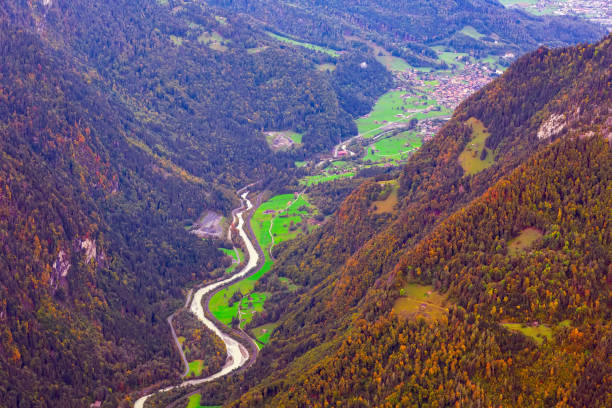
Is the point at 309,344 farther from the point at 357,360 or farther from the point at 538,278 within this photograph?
the point at 538,278

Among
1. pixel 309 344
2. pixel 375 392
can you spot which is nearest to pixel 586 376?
pixel 375 392

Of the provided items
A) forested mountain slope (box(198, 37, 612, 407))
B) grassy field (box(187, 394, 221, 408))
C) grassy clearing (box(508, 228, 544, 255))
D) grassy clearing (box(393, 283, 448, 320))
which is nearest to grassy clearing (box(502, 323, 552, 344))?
forested mountain slope (box(198, 37, 612, 407))

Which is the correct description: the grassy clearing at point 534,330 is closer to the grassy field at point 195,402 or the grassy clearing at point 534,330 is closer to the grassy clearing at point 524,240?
the grassy clearing at point 524,240

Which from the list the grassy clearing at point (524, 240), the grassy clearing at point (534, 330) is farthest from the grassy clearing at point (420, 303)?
the grassy clearing at point (524, 240)

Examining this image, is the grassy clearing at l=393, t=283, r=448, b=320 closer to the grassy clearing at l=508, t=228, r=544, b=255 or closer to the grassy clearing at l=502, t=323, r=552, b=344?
the grassy clearing at l=502, t=323, r=552, b=344

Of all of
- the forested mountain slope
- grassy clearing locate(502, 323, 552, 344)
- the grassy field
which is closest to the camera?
the forested mountain slope

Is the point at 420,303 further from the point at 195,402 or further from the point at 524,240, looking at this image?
the point at 195,402
